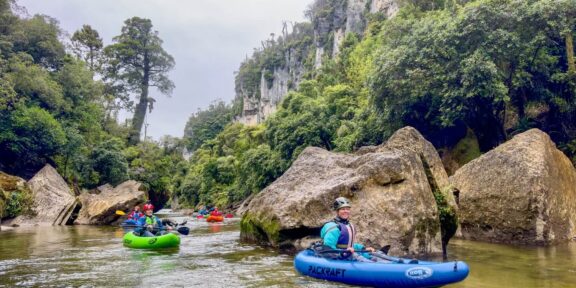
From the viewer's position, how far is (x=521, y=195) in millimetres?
12125

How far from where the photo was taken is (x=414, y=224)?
9.85 meters

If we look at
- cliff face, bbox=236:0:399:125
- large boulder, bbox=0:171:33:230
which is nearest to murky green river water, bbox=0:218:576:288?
large boulder, bbox=0:171:33:230

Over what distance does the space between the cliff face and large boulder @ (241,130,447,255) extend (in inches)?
1855

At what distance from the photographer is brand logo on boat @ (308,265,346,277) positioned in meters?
7.11

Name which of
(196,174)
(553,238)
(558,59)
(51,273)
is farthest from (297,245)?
(196,174)

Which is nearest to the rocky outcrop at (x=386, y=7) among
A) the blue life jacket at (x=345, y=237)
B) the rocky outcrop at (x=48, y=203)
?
the rocky outcrop at (x=48, y=203)

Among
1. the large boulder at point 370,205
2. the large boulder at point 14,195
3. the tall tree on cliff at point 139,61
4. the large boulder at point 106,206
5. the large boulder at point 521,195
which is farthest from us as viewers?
the tall tree on cliff at point 139,61

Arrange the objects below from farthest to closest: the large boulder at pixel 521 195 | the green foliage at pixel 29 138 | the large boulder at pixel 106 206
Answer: the green foliage at pixel 29 138 < the large boulder at pixel 106 206 < the large boulder at pixel 521 195

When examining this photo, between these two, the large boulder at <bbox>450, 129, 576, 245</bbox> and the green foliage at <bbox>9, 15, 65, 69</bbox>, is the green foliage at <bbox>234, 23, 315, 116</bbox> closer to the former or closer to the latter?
the green foliage at <bbox>9, 15, 65, 69</bbox>

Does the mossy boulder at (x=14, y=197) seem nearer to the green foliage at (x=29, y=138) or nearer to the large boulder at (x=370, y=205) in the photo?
the green foliage at (x=29, y=138)

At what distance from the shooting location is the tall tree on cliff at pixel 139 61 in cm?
5162

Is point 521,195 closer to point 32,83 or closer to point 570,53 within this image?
point 570,53

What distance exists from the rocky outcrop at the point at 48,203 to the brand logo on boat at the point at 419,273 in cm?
2134

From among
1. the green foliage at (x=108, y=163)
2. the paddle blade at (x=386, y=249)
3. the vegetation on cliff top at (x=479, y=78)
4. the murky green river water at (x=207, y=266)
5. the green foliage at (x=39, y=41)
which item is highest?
the green foliage at (x=39, y=41)
